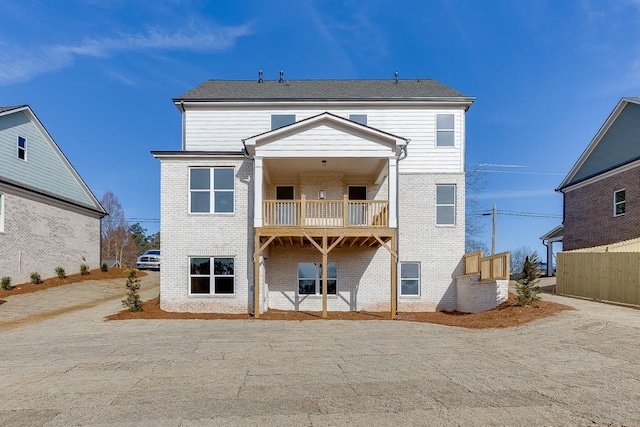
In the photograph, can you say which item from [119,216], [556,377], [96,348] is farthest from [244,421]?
[119,216]

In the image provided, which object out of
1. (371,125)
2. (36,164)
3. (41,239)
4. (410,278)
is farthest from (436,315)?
(36,164)

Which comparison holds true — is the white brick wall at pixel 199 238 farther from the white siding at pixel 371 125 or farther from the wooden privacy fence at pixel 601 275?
the wooden privacy fence at pixel 601 275

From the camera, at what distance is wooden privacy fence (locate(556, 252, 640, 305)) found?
1286cm

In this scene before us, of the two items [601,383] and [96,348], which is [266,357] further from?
[601,383]

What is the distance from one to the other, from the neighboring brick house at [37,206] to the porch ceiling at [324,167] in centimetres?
1272

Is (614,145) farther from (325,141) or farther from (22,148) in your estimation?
(22,148)

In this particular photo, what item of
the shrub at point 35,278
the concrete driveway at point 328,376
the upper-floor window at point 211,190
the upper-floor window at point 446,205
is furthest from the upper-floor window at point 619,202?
the shrub at point 35,278

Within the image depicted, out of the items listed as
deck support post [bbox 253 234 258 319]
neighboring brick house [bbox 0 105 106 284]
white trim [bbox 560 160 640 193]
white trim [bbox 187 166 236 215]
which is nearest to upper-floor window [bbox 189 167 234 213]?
white trim [bbox 187 166 236 215]

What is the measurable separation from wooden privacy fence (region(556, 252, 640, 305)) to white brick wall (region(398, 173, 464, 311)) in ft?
16.2

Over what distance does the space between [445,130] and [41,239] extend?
2079 centimetres

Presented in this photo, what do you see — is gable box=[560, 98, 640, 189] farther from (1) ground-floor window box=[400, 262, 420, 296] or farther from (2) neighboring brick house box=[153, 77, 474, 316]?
(1) ground-floor window box=[400, 262, 420, 296]

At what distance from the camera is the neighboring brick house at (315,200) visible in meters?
13.8

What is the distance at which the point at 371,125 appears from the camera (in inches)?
654

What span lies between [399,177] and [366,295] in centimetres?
511
